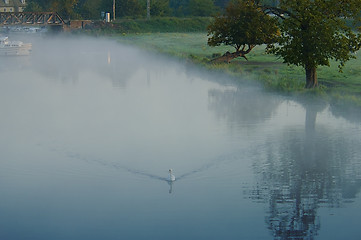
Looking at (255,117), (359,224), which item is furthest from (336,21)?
(359,224)

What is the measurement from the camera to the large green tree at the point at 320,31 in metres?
36.0

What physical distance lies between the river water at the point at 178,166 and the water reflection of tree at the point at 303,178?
0.13 ft

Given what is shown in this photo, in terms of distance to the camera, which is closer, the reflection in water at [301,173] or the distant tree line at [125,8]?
the reflection in water at [301,173]

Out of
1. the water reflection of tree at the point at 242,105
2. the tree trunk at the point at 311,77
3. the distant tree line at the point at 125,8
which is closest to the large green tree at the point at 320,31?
the tree trunk at the point at 311,77

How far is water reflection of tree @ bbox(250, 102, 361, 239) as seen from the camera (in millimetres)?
17125

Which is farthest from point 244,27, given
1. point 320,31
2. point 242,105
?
point 242,105

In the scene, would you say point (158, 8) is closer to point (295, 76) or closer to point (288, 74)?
point (288, 74)

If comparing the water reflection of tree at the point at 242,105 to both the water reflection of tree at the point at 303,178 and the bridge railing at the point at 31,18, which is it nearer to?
the water reflection of tree at the point at 303,178

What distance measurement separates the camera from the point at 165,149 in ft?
81.6

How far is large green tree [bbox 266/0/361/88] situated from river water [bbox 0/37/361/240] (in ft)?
8.22

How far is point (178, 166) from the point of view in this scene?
2225cm

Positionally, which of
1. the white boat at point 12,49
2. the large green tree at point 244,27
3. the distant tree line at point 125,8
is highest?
the large green tree at point 244,27

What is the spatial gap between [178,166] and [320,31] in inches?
669

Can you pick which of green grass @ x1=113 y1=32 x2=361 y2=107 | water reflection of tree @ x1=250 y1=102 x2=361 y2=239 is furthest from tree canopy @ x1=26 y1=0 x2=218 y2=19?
water reflection of tree @ x1=250 y1=102 x2=361 y2=239
